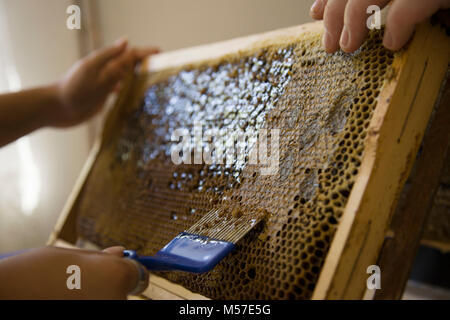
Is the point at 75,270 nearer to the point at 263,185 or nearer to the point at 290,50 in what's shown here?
the point at 263,185

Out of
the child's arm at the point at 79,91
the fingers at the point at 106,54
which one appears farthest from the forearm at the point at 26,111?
the fingers at the point at 106,54

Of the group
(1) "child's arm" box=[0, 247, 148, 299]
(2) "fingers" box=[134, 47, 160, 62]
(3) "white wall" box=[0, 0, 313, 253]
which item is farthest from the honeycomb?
(3) "white wall" box=[0, 0, 313, 253]

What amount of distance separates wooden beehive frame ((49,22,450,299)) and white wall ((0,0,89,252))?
143cm

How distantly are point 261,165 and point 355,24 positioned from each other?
0.27 m

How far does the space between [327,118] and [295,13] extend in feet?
1.29

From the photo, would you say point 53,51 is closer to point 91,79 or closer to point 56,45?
point 56,45

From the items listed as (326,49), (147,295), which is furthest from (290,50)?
(147,295)

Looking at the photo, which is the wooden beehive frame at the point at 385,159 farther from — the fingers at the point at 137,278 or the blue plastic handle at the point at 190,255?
the fingers at the point at 137,278

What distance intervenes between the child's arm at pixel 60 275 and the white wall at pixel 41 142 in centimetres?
116

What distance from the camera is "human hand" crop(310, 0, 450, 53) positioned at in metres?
0.49

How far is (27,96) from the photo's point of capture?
104 cm

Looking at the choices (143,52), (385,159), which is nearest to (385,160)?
(385,159)

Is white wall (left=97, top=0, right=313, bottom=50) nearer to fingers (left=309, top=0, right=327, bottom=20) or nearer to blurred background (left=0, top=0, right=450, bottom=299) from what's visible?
blurred background (left=0, top=0, right=450, bottom=299)

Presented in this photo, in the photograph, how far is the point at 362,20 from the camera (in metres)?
0.52
